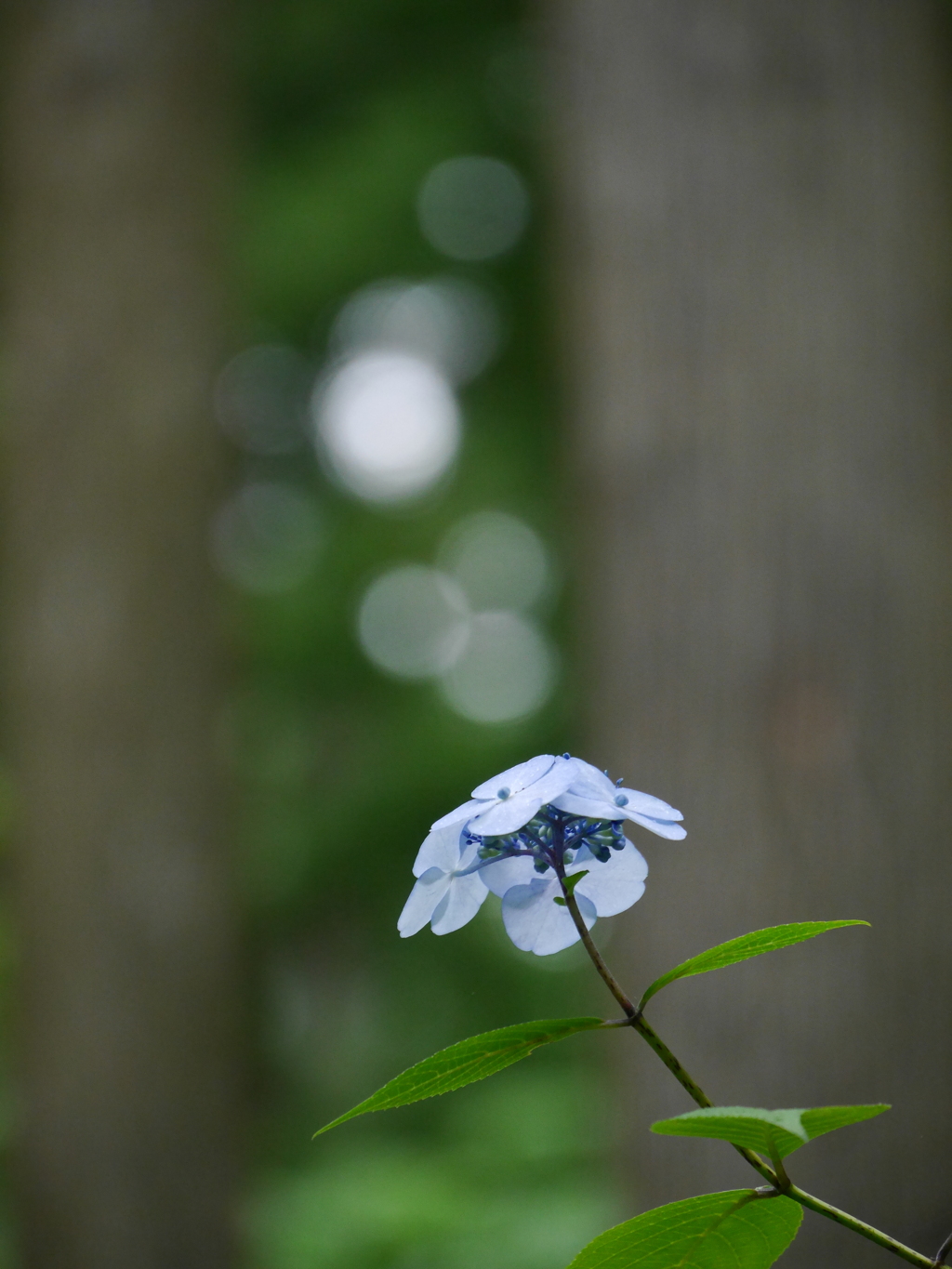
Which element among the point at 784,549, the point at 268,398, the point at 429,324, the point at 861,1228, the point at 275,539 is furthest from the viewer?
the point at 268,398

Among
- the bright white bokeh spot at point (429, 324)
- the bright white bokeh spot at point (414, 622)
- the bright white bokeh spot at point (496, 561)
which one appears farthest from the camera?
the bright white bokeh spot at point (414, 622)

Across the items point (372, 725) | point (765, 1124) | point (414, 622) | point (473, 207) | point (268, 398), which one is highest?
point (473, 207)

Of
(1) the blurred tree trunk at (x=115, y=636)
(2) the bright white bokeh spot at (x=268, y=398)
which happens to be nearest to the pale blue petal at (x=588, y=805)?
(1) the blurred tree trunk at (x=115, y=636)

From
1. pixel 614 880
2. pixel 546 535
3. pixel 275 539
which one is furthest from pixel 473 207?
pixel 614 880

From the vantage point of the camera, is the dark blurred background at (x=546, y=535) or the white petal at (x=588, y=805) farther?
the dark blurred background at (x=546, y=535)

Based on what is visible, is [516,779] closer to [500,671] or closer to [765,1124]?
[765,1124]

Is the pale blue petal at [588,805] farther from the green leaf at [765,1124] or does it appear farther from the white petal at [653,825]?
the green leaf at [765,1124]

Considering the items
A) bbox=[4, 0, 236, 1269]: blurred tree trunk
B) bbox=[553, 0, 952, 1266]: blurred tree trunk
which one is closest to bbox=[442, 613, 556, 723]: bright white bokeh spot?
bbox=[4, 0, 236, 1269]: blurred tree trunk
